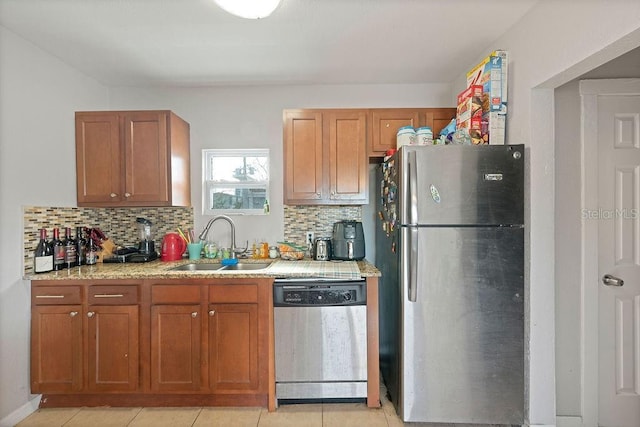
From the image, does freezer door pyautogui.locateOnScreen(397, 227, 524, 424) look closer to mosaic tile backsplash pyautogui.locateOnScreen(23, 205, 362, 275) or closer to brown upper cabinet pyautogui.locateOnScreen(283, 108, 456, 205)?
brown upper cabinet pyautogui.locateOnScreen(283, 108, 456, 205)

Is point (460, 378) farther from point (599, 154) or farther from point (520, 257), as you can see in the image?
point (599, 154)

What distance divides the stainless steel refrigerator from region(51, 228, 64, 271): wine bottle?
2.38 metres

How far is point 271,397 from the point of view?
2.04m

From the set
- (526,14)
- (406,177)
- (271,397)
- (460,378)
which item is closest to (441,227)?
(406,177)

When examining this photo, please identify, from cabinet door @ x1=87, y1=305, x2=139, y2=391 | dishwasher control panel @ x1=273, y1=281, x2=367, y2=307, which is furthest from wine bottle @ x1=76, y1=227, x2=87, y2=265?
dishwasher control panel @ x1=273, y1=281, x2=367, y2=307

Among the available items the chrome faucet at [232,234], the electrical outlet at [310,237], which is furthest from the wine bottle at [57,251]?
the electrical outlet at [310,237]

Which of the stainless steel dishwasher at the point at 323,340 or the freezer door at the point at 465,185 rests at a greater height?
the freezer door at the point at 465,185

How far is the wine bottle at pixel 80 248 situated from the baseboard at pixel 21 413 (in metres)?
0.93

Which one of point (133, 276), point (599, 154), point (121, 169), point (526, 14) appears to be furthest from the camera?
point (121, 169)

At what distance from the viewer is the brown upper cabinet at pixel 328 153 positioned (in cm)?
248

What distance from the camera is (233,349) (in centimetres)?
205

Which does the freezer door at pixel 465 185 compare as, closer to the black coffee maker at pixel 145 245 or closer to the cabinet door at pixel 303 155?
the cabinet door at pixel 303 155

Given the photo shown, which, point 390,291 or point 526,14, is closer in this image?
point 526,14

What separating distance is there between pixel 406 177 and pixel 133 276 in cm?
187
